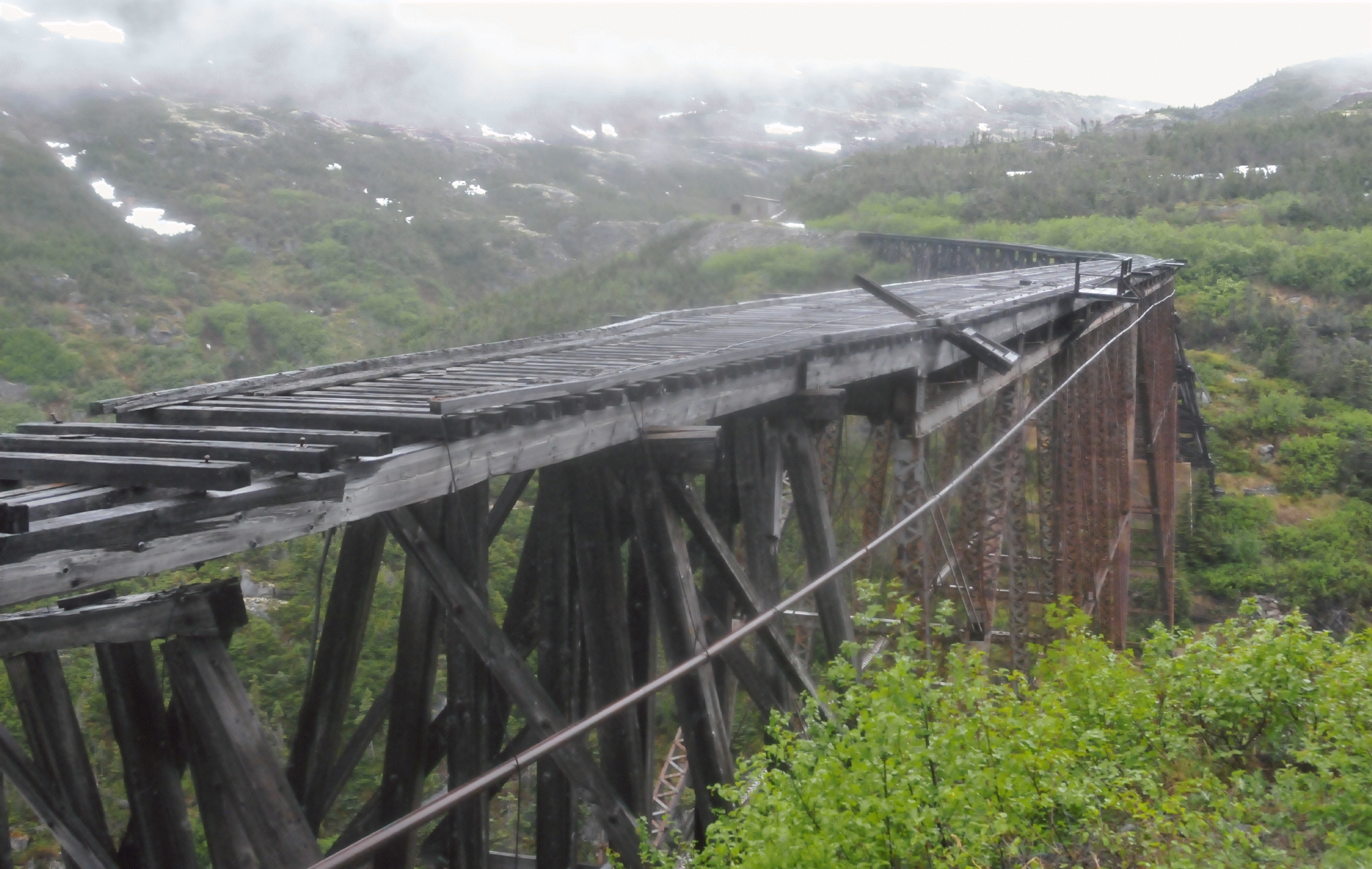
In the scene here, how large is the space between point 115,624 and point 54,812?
0.85 meters

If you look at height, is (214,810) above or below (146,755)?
below

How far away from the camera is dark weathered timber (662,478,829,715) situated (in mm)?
4047

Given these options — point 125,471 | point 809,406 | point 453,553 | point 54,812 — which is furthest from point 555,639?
point 125,471

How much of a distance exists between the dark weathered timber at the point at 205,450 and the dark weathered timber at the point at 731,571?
5.31 feet

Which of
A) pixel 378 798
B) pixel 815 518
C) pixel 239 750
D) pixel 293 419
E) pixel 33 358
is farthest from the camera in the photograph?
pixel 33 358

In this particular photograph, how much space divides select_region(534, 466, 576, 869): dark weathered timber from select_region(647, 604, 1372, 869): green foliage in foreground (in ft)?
2.40

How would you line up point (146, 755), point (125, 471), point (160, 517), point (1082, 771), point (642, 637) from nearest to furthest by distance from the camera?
point (160, 517)
point (125, 471)
point (146, 755)
point (1082, 771)
point (642, 637)

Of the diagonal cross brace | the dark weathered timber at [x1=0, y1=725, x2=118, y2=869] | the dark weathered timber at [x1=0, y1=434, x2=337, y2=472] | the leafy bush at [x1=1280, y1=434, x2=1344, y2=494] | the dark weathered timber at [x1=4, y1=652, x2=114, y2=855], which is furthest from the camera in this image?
the leafy bush at [x1=1280, y1=434, x2=1344, y2=494]

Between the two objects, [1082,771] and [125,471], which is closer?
[125,471]

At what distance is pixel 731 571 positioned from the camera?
4.28 m

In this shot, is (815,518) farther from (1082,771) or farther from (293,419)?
(293,419)

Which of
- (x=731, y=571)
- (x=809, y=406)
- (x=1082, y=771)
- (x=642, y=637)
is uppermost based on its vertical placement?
(x=809, y=406)

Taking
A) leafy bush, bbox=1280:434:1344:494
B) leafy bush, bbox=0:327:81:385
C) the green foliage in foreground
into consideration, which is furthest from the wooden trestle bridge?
leafy bush, bbox=0:327:81:385

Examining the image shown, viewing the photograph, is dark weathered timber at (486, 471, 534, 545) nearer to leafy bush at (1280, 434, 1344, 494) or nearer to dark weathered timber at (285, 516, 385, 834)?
dark weathered timber at (285, 516, 385, 834)
